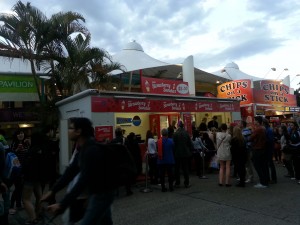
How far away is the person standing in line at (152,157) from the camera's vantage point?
8.47 m

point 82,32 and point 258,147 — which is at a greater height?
point 82,32

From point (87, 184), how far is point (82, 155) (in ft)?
0.87

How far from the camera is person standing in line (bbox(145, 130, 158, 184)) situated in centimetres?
847

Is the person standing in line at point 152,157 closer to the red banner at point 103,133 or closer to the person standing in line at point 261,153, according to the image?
the red banner at point 103,133

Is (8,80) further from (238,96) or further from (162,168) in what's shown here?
(238,96)

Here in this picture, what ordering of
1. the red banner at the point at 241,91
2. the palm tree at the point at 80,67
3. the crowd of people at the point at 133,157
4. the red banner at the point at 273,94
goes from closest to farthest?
the crowd of people at the point at 133,157, the palm tree at the point at 80,67, the red banner at the point at 241,91, the red banner at the point at 273,94

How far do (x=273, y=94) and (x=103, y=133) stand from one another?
1343cm

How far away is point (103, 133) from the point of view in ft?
28.9

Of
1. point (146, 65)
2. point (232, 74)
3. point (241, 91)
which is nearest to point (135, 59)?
point (146, 65)

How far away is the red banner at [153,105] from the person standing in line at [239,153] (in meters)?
3.02

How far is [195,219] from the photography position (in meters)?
5.35

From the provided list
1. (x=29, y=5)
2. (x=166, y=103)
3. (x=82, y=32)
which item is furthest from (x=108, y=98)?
(x=29, y=5)

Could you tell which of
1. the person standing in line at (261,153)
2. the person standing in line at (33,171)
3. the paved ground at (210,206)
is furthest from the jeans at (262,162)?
the person standing in line at (33,171)

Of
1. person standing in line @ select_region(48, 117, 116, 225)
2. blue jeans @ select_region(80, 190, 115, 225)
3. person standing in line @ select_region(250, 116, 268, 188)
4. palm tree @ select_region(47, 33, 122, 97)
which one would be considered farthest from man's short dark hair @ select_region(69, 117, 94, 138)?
palm tree @ select_region(47, 33, 122, 97)
